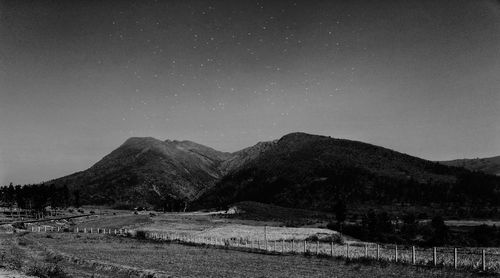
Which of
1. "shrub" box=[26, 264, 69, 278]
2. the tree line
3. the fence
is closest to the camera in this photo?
"shrub" box=[26, 264, 69, 278]

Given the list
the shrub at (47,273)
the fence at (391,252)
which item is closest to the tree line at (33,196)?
the fence at (391,252)

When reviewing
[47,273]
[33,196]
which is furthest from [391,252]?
[33,196]

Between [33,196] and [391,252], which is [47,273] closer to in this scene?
[391,252]

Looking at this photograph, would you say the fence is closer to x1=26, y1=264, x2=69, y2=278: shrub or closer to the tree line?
x1=26, y1=264, x2=69, y2=278: shrub

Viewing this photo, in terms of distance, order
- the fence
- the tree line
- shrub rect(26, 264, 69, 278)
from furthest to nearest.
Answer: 1. the tree line
2. the fence
3. shrub rect(26, 264, 69, 278)

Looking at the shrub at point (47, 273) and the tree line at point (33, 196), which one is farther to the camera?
the tree line at point (33, 196)

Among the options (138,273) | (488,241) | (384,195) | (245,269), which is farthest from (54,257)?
(384,195)

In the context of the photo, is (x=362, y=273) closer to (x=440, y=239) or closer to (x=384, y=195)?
(x=440, y=239)

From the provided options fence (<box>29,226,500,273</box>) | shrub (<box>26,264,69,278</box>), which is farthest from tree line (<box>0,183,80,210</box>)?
shrub (<box>26,264,69,278</box>)

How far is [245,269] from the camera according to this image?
33406 millimetres

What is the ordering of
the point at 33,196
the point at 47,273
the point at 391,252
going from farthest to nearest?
the point at 33,196 → the point at 391,252 → the point at 47,273

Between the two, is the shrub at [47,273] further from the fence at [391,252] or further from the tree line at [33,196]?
the tree line at [33,196]

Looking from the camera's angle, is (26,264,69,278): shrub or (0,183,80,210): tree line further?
(0,183,80,210): tree line

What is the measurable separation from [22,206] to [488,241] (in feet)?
539
